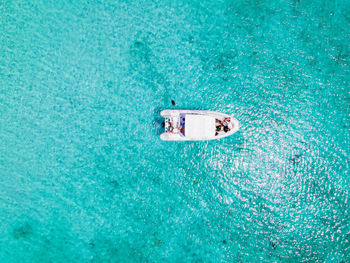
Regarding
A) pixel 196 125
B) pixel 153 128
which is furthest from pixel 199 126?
pixel 153 128

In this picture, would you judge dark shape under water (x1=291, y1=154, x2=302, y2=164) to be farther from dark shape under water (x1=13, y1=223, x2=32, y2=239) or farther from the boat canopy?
dark shape under water (x1=13, y1=223, x2=32, y2=239)

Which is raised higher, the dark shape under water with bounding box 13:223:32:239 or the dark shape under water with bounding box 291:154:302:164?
the dark shape under water with bounding box 291:154:302:164

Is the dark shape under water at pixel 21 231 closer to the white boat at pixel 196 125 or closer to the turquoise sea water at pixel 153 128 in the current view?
the turquoise sea water at pixel 153 128

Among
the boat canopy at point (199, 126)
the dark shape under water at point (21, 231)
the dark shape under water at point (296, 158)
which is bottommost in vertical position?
the dark shape under water at point (21, 231)

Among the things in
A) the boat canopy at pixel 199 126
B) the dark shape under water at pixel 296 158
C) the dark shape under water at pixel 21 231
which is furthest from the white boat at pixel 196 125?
the dark shape under water at pixel 21 231

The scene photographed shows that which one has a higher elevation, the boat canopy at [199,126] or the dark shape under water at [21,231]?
the boat canopy at [199,126]

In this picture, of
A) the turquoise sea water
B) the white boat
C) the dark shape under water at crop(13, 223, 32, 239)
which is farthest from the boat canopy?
the dark shape under water at crop(13, 223, 32, 239)

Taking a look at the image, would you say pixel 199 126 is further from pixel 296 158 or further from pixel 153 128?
pixel 296 158
